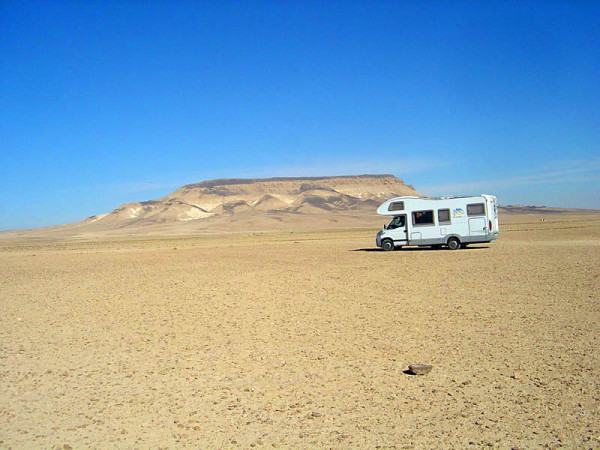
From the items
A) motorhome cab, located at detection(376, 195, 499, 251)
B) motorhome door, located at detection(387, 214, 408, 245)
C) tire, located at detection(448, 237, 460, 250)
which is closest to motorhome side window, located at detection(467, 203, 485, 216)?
motorhome cab, located at detection(376, 195, 499, 251)

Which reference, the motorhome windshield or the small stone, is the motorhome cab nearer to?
the motorhome windshield

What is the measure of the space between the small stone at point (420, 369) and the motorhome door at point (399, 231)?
21.0 metres

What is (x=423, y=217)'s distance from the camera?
27.7 m

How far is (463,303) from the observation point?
11922 millimetres

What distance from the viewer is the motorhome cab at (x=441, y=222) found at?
87.2ft

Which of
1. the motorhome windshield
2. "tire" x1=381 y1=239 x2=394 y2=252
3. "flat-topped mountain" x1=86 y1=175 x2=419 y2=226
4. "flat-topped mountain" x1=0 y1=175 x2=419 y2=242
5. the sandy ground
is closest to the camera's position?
the sandy ground

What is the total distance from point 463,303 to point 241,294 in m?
5.89

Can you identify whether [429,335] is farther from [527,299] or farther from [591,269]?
[591,269]

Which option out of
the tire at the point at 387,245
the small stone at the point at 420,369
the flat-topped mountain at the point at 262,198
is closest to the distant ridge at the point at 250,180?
the flat-topped mountain at the point at 262,198

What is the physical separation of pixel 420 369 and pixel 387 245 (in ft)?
70.3

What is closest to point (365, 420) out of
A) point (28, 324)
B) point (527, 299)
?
point (527, 299)

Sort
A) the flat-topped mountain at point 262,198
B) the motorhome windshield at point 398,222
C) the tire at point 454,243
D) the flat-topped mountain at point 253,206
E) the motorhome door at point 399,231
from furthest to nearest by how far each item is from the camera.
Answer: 1. the flat-topped mountain at point 262,198
2. the flat-topped mountain at point 253,206
3. the motorhome windshield at point 398,222
4. the motorhome door at point 399,231
5. the tire at point 454,243

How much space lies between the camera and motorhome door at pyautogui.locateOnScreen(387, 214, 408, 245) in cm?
2792

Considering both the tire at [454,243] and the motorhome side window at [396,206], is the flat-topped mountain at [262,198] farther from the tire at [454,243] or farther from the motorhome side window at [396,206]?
the tire at [454,243]
